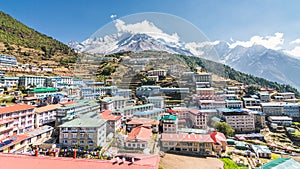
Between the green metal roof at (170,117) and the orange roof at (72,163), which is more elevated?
the green metal roof at (170,117)

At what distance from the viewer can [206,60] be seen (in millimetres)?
2090

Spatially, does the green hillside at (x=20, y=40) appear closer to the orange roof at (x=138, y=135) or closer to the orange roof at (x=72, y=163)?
the orange roof at (x=72, y=163)

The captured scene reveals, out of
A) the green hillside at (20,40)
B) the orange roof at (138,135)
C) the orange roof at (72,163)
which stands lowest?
the orange roof at (72,163)

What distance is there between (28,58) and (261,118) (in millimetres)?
26332

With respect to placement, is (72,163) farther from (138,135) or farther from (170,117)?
(170,117)

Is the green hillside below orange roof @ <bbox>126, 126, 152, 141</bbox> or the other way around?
the other way around

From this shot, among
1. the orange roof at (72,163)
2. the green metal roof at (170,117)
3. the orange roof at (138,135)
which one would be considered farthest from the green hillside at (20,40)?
the green metal roof at (170,117)

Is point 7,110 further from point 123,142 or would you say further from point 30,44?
point 30,44

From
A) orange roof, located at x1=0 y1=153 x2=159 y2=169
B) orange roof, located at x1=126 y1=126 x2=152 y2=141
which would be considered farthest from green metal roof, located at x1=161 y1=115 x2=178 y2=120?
orange roof, located at x1=0 y1=153 x2=159 y2=169

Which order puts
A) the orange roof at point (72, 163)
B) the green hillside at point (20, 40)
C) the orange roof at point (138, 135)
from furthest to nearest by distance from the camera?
the green hillside at point (20, 40)
the orange roof at point (138, 135)
the orange roof at point (72, 163)

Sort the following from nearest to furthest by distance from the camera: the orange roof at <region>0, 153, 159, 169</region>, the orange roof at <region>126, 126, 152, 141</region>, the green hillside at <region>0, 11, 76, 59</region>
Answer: the orange roof at <region>0, 153, 159, 169</region> → the orange roof at <region>126, 126, 152, 141</region> → the green hillside at <region>0, 11, 76, 59</region>

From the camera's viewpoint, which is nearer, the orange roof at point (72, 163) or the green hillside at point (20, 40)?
the orange roof at point (72, 163)

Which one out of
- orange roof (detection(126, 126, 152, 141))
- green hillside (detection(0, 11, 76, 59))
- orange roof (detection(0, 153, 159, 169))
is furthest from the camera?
green hillside (detection(0, 11, 76, 59))

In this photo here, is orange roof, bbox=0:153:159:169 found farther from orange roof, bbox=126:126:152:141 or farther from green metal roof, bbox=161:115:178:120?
green metal roof, bbox=161:115:178:120
